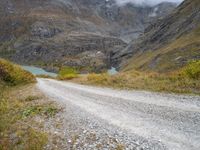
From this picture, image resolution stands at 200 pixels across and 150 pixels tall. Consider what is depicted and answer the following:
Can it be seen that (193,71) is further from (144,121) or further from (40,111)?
(144,121)

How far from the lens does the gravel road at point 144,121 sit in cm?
1325

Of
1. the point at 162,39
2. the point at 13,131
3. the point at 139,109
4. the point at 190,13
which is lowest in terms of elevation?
the point at 13,131

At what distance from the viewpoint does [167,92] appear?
26.6m

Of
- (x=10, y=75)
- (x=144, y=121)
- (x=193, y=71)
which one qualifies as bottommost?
(x=144, y=121)

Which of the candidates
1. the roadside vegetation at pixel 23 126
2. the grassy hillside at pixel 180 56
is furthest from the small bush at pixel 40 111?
the grassy hillside at pixel 180 56

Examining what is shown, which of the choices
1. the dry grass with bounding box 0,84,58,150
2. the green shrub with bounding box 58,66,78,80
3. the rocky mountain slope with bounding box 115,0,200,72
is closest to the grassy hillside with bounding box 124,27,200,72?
the rocky mountain slope with bounding box 115,0,200,72

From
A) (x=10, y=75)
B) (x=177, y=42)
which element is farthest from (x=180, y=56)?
(x=10, y=75)

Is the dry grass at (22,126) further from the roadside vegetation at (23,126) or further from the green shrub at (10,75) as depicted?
the green shrub at (10,75)

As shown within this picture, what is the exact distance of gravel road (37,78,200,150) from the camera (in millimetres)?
13250

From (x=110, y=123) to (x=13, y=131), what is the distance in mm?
6106

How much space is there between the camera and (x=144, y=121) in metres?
16.6

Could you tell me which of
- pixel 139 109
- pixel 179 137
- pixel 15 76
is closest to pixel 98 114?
pixel 139 109

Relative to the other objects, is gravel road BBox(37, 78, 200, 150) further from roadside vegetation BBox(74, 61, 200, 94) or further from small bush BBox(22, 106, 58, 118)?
roadside vegetation BBox(74, 61, 200, 94)

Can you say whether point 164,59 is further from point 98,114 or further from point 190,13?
point 98,114
